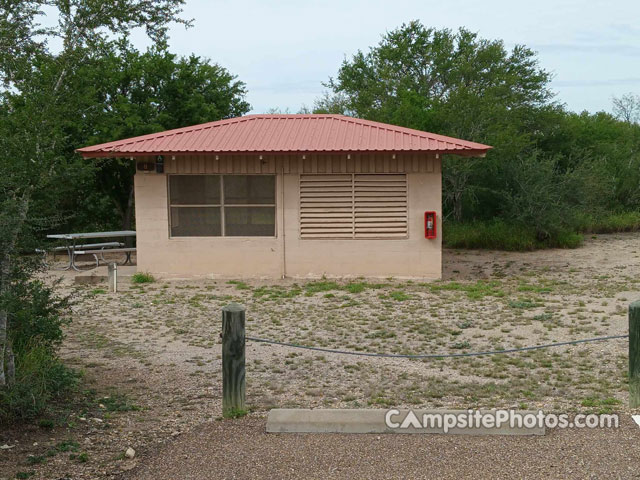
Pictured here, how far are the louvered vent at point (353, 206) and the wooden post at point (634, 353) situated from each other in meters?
8.40

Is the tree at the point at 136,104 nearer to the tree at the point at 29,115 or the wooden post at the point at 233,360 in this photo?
the tree at the point at 29,115

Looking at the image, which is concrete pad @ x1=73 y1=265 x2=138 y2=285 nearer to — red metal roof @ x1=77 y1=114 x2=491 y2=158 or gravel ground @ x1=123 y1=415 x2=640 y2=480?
red metal roof @ x1=77 y1=114 x2=491 y2=158

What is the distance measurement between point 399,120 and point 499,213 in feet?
14.5

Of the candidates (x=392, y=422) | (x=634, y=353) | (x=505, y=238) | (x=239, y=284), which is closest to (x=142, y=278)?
(x=239, y=284)

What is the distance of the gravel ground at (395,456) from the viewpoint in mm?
4445

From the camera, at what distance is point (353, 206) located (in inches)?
550

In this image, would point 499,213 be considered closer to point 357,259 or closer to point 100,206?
point 357,259

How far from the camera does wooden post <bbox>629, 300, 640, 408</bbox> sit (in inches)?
219

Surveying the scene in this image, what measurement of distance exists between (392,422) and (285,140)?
31.3 ft

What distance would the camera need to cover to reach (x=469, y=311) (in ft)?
35.1

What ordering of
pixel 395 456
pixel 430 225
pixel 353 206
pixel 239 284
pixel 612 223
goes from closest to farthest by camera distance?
pixel 395 456 < pixel 239 284 < pixel 430 225 < pixel 353 206 < pixel 612 223

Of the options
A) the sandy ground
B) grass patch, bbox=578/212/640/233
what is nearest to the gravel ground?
the sandy ground

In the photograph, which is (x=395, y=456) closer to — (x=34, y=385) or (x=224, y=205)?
(x=34, y=385)

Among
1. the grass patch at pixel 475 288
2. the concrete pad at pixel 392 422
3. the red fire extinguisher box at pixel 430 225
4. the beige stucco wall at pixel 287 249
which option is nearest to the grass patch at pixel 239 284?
the beige stucco wall at pixel 287 249
